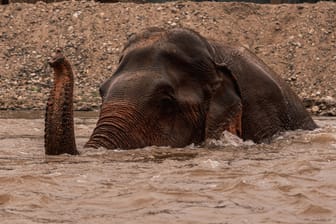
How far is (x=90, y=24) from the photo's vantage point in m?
29.9

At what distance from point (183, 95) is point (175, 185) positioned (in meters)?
2.54

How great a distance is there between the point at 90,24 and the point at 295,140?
2049 cm

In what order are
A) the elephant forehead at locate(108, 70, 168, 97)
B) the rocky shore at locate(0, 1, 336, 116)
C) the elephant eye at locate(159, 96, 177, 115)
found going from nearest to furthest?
the elephant forehead at locate(108, 70, 168, 97)
the elephant eye at locate(159, 96, 177, 115)
the rocky shore at locate(0, 1, 336, 116)

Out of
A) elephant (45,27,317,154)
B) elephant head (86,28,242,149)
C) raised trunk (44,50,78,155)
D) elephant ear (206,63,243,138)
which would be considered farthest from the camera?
elephant ear (206,63,243,138)

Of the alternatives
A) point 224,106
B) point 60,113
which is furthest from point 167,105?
point 60,113

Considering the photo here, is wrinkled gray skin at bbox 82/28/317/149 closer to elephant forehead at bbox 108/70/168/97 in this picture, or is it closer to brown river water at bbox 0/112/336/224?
elephant forehead at bbox 108/70/168/97

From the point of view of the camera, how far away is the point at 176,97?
8.93 meters

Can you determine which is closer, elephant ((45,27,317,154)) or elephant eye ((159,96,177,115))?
elephant ((45,27,317,154))

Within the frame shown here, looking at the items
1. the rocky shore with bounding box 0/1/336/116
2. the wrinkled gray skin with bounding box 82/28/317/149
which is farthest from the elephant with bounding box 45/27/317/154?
the rocky shore with bounding box 0/1/336/116

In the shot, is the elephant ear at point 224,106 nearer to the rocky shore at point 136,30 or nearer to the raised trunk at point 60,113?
the raised trunk at point 60,113

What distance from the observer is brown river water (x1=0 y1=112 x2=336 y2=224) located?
5.50m

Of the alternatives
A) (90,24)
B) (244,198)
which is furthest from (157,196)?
(90,24)

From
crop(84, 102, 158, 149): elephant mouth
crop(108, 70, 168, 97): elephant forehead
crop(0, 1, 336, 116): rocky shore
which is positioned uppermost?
crop(108, 70, 168, 97): elephant forehead

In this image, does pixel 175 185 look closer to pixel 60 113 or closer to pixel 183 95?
pixel 60 113
